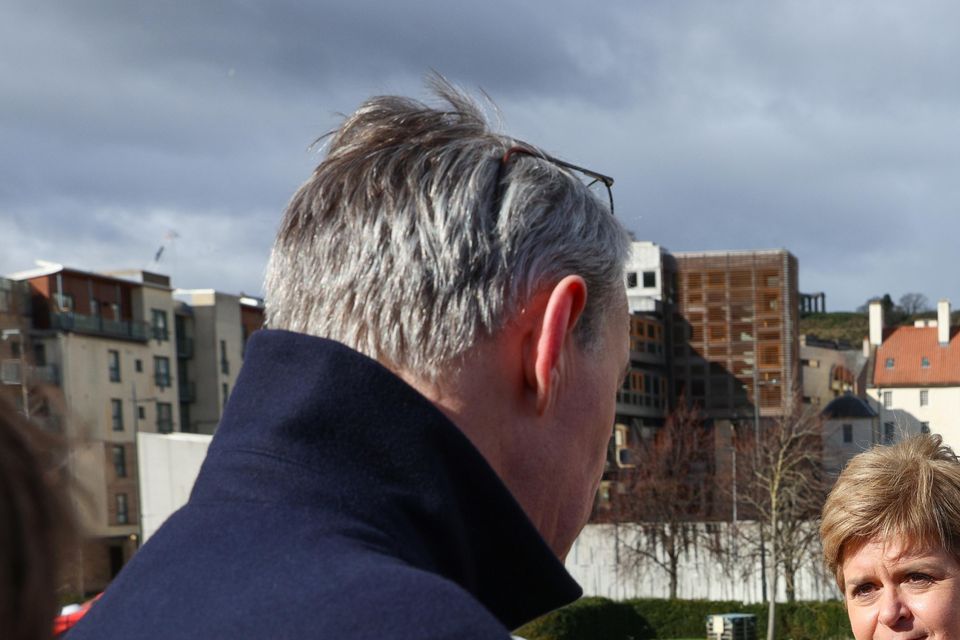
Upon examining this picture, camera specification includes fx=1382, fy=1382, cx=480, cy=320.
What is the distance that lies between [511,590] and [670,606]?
55.9 meters

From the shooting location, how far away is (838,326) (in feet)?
550

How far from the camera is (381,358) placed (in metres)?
1.89

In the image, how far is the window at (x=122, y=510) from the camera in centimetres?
6983

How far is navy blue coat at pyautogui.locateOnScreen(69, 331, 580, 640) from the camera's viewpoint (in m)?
1.47

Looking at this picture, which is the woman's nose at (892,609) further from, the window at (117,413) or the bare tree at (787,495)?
the window at (117,413)

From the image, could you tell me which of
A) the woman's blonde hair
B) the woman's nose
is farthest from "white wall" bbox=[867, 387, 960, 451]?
the woman's nose

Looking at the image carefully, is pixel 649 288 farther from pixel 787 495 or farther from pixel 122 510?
pixel 787 495

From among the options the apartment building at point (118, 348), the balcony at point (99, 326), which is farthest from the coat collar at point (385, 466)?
the balcony at point (99, 326)

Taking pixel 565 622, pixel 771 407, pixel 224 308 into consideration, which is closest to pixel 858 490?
pixel 565 622

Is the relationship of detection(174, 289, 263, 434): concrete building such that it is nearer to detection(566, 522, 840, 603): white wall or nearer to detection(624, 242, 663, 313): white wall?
detection(566, 522, 840, 603): white wall

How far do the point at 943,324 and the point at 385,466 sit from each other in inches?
4161

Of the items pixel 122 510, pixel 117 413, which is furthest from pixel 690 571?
pixel 117 413

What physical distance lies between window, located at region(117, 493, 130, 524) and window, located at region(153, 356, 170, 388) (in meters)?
9.25

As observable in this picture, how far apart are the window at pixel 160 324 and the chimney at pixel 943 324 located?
55793mm
